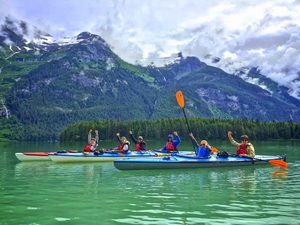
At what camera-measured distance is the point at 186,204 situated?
63.6 feet

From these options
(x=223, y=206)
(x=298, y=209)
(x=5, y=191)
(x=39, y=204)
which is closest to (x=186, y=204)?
(x=223, y=206)

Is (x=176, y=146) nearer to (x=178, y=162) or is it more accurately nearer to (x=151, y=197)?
(x=178, y=162)

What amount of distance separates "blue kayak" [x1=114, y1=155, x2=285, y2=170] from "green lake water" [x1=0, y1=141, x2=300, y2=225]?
102 cm

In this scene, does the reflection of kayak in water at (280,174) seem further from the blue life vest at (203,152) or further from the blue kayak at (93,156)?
the blue kayak at (93,156)

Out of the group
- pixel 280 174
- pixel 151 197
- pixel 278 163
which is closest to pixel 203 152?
pixel 278 163

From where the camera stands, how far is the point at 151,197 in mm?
21422

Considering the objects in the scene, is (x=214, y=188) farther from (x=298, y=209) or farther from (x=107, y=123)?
(x=107, y=123)

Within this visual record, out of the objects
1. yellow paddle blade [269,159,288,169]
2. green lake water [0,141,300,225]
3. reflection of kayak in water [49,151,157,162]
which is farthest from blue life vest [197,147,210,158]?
reflection of kayak in water [49,151,157,162]

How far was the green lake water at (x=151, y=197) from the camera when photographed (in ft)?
54.5

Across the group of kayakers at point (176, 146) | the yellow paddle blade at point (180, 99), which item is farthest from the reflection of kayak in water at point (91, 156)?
the yellow paddle blade at point (180, 99)

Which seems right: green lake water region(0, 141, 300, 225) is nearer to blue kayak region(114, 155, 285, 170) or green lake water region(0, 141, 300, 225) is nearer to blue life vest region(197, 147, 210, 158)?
blue kayak region(114, 155, 285, 170)

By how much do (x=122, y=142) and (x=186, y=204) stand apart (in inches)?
958

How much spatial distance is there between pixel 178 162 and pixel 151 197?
13.5 meters

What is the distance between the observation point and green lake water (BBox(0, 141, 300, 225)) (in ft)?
54.5
